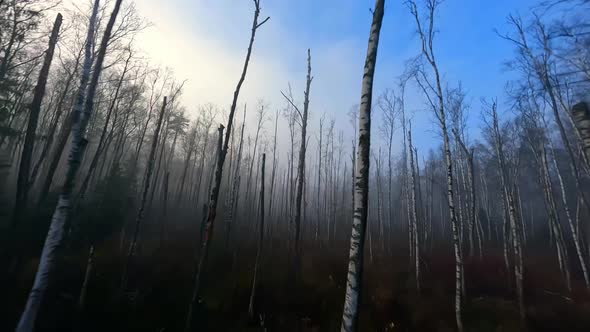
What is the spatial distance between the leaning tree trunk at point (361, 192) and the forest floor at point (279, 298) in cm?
533

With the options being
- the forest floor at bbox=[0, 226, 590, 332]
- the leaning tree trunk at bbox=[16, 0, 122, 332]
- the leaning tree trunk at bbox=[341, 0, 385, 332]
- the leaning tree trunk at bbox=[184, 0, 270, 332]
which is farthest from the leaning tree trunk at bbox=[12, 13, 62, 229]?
the leaning tree trunk at bbox=[341, 0, 385, 332]

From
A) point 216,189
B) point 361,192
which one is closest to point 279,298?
point 216,189

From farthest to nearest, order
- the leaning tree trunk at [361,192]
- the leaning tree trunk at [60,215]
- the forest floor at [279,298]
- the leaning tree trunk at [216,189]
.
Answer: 1. the forest floor at [279,298]
2. the leaning tree trunk at [216,189]
3. the leaning tree trunk at [60,215]
4. the leaning tree trunk at [361,192]

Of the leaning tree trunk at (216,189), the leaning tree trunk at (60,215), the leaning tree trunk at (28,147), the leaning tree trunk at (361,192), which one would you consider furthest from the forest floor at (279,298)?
the leaning tree trunk at (361,192)

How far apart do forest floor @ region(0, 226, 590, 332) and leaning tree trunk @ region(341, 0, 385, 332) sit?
5333mm

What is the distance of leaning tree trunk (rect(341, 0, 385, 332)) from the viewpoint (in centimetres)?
377

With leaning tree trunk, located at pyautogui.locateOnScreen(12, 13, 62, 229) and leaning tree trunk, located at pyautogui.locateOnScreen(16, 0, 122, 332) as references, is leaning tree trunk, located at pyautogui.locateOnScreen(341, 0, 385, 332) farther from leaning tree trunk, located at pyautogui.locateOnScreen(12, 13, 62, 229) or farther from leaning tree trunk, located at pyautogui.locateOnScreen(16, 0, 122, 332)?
leaning tree trunk, located at pyautogui.locateOnScreen(12, 13, 62, 229)

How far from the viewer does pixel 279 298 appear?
973 centimetres

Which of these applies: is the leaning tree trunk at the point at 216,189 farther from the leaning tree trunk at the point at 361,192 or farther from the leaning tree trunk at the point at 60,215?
the leaning tree trunk at the point at 361,192

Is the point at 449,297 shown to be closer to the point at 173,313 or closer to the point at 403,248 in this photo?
the point at 403,248

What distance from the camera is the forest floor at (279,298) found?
802 cm

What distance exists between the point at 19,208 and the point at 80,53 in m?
8.74

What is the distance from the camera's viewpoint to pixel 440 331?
782cm

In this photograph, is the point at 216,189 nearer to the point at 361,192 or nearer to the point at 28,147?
the point at 361,192
